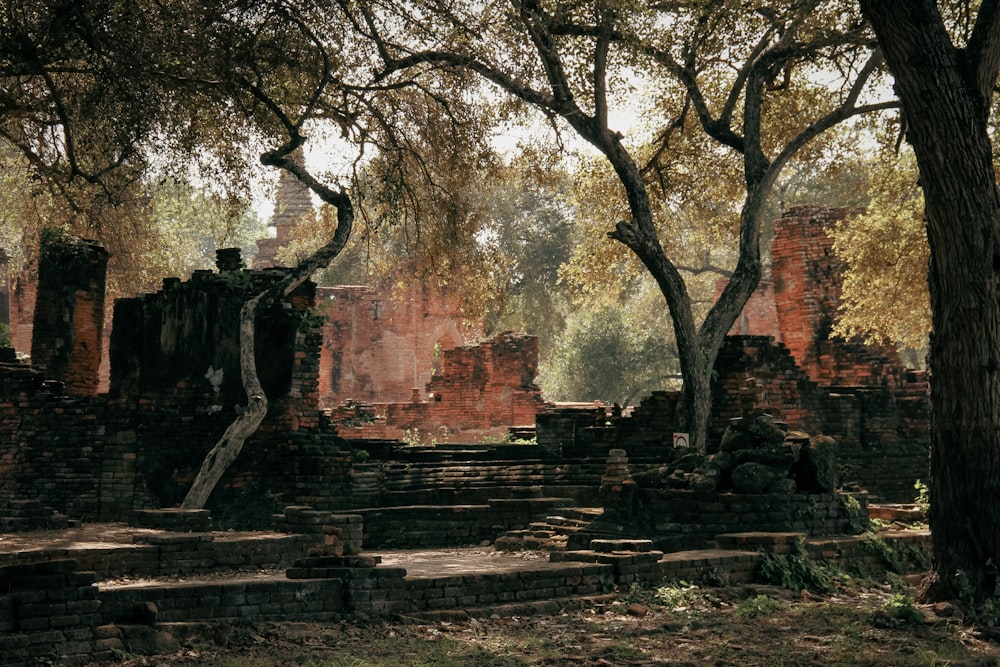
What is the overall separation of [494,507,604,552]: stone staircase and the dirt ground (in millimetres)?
2628

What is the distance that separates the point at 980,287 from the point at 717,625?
330 cm

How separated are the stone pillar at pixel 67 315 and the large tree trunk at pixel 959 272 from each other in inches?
481

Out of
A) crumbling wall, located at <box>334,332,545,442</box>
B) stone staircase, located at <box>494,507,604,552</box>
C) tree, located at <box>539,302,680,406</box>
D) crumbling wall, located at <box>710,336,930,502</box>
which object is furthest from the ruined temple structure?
tree, located at <box>539,302,680,406</box>

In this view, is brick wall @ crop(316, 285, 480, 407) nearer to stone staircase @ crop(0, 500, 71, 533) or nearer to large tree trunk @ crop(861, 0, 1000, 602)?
stone staircase @ crop(0, 500, 71, 533)

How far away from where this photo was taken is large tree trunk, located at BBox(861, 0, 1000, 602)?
29.6 feet

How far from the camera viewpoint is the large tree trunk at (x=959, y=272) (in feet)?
29.6

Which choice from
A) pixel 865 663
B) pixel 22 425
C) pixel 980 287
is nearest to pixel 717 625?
pixel 865 663

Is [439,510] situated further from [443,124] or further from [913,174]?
[913,174]

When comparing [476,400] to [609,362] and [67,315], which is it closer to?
[67,315]

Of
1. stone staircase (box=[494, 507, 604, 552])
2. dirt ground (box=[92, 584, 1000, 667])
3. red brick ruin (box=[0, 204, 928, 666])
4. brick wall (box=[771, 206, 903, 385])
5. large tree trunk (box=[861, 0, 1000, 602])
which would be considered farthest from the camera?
brick wall (box=[771, 206, 903, 385])

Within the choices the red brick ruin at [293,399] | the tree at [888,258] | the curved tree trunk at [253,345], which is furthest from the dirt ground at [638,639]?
the tree at [888,258]

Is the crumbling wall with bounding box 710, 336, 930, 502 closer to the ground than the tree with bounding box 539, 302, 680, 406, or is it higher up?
closer to the ground

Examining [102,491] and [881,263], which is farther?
[881,263]

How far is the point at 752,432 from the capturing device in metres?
12.0
